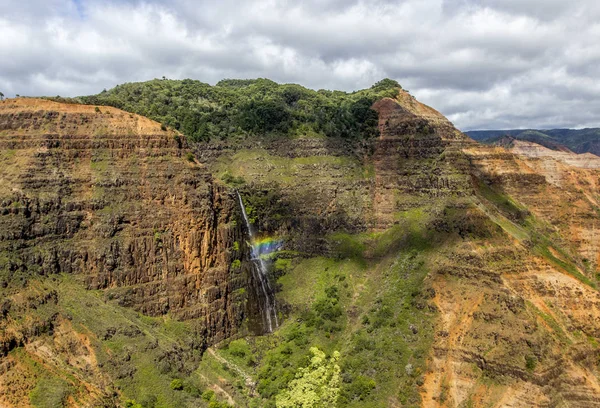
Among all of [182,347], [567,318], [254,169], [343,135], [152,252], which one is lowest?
[182,347]

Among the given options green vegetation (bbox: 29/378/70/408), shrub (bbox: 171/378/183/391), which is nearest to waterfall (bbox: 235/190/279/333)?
shrub (bbox: 171/378/183/391)

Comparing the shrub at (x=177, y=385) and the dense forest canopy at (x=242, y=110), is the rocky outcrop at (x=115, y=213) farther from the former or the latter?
the dense forest canopy at (x=242, y=110)

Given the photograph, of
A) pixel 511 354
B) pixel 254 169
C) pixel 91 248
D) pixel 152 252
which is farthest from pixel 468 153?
pixel 91 248

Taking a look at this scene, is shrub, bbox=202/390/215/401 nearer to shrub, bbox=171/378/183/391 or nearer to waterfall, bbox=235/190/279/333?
shrub, bbox=171/378/183/391

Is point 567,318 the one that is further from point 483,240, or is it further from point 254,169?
point 254,169

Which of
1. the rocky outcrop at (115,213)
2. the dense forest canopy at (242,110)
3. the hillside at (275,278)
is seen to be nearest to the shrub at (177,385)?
the hillside at (275,278)

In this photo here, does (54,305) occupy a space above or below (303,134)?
below

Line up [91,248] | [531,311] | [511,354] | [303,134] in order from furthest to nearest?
[303,134]
[91,248]
[531,311]
[511,354]
